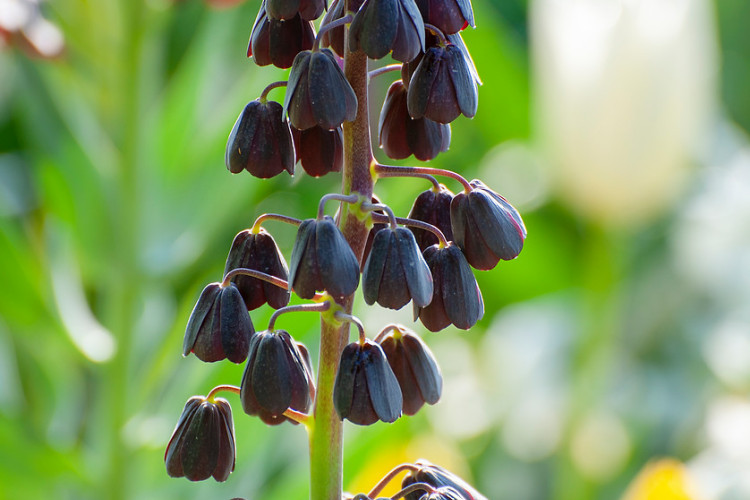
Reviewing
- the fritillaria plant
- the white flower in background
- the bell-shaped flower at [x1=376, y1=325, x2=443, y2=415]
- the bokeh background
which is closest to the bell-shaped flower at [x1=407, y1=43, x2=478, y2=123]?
the fritillaria plant

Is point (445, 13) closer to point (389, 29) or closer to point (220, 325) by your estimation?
point (389, 29)

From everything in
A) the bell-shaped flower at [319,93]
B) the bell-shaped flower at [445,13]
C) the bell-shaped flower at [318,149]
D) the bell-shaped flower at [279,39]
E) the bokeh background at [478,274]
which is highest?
the bell-shaped flower at [445,13]

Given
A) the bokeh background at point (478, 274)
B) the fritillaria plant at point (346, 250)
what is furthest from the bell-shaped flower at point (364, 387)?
the bokeh background at point (478, 274)

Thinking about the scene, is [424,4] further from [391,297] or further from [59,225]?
[59,225]

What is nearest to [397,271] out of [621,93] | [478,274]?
[621,93]

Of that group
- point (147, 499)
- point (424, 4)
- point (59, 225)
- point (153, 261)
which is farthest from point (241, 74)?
point (424, 4)

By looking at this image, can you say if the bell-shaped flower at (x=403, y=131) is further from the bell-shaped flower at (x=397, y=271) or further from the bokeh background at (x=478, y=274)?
the bokeh background at (x=478, y=274)

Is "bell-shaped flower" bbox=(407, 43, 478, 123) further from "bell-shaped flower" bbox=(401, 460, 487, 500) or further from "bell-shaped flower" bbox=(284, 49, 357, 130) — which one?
"bell-shaped flower" bbox=(401, 460, 487, 500)
